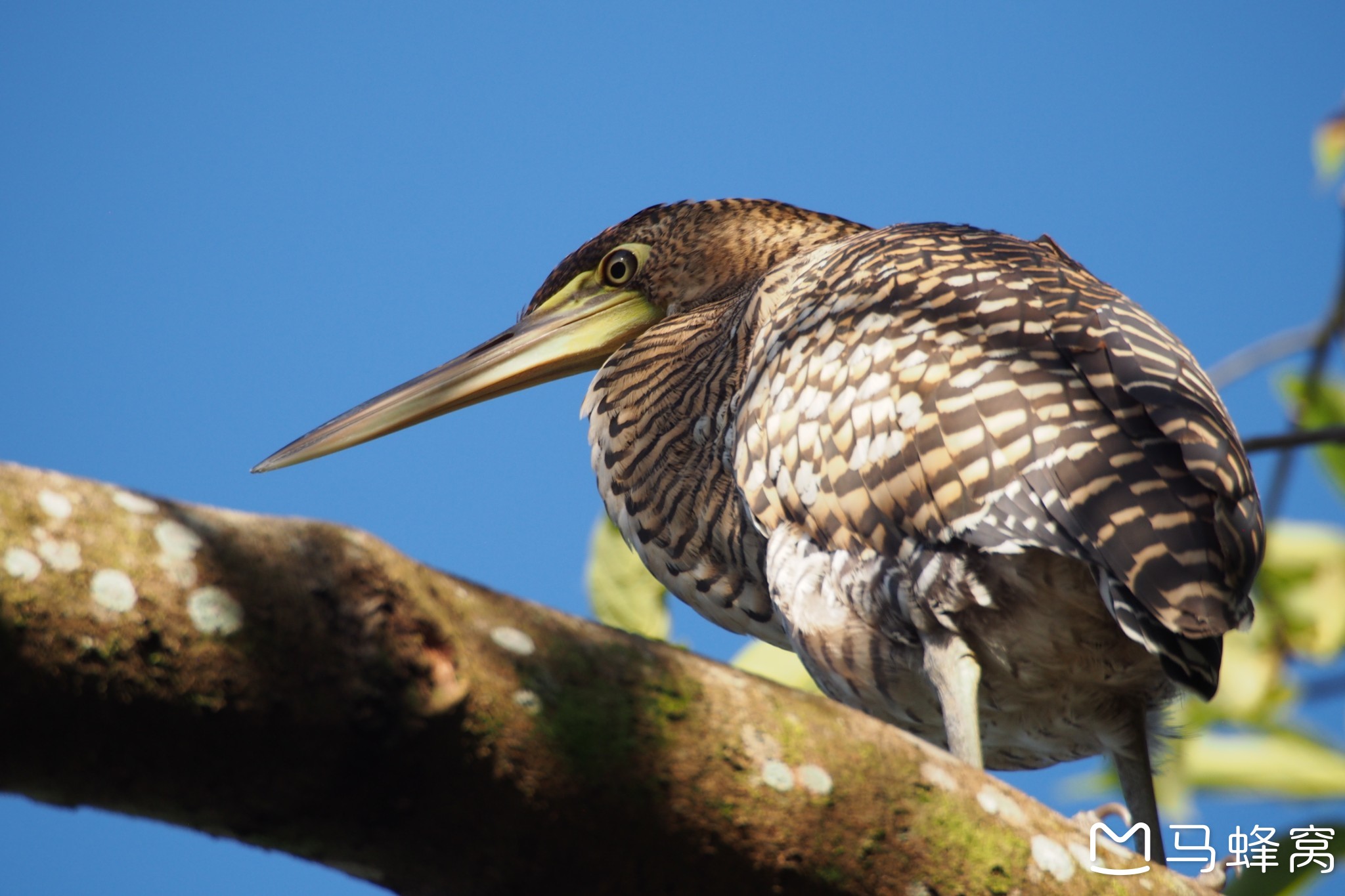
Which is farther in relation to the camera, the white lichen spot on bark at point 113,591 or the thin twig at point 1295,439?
the thin twig at point 1295,439

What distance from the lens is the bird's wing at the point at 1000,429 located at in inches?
93.0

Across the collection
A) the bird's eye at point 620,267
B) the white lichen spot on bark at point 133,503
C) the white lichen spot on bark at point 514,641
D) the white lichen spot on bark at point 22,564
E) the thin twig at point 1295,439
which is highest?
the bird's eye at point 620,267

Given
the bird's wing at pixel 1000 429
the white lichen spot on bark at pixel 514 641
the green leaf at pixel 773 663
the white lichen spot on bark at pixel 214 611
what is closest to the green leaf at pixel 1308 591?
the bird's wing at pixel 1000 429

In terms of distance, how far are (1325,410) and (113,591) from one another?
3.47m

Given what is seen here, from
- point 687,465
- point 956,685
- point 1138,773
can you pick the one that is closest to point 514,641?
point 956,685

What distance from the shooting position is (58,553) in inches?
49.7

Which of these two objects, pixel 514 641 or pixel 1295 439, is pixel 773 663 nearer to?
pixel 1295 439

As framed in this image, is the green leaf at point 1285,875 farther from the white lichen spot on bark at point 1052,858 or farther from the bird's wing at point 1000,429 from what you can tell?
the white lichen spot on bark at point 1052,858

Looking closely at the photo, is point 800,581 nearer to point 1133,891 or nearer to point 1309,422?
point 1133,891

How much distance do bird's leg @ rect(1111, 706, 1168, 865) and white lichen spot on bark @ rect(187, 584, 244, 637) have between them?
93.5 inches

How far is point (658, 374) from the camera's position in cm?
401

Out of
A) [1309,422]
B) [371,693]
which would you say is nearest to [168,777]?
[371,693]

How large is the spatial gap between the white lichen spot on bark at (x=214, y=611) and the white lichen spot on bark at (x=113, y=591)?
0.19 ft

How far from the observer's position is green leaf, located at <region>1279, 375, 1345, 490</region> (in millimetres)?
3334
